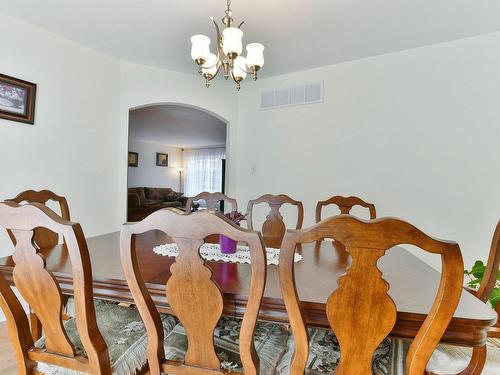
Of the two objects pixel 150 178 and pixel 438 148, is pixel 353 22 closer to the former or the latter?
pixel 438 148

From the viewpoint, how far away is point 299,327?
2.64 feet

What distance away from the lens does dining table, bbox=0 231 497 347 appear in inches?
34.0

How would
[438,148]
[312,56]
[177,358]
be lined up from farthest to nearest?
[312,56]
[438,148]
[177,358]

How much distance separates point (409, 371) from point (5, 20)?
3348mm

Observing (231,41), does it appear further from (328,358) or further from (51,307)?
(328,358)

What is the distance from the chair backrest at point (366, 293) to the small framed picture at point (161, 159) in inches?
366

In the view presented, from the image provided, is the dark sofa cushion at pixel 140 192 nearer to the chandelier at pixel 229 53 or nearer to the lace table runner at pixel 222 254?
the chandelier at pixel 229 53

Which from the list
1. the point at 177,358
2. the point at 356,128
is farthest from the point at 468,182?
the point at 177,358

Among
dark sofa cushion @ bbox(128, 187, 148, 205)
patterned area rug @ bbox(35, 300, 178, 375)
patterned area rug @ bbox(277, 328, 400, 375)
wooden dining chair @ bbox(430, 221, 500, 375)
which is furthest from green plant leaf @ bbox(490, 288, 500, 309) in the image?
dark sofa cushion @ bbox(128, 187, 148, 205)

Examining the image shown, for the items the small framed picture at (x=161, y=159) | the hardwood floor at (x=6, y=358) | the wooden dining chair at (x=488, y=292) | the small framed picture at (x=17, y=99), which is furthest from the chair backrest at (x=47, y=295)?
the small framed picture at (x=161, y=159)

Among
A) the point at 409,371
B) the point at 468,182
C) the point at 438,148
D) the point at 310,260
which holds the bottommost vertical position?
the point at 409,371

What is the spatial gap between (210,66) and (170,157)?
8.42 meters

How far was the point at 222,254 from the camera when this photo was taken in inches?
59.1

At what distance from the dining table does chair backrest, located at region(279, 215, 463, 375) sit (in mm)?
56
